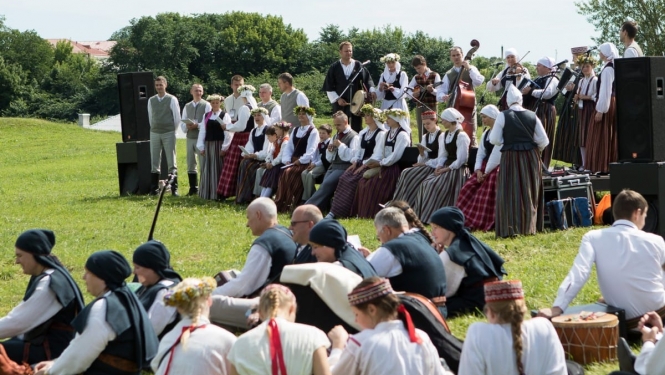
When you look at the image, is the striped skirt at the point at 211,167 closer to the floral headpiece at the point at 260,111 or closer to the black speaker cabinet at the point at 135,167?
the floral headpiece at the point at 260,111

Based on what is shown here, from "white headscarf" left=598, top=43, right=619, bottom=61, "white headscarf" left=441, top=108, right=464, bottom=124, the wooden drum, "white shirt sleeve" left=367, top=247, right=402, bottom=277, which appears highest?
"white headscarf" left=598, top=43, right=619, bottom=61

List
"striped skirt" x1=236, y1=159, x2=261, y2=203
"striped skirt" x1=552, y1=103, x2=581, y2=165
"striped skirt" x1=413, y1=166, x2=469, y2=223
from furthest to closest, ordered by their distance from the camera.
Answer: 1. "striped skirt" x1=236, y1=159, x2=261, y2=203
2. "striped skirt" x1=552, y1=103, x2=581, y2=165
3. "striped skirt" x1=413, y1=166, x2=469, y2=223

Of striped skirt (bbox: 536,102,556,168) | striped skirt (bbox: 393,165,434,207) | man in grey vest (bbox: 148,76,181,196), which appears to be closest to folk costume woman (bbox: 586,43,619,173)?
striped skirt (bbox: 536,102,556,168)

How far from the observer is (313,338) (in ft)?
16.6

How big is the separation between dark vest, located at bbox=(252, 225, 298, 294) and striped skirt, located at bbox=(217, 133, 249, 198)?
8338 millimetres

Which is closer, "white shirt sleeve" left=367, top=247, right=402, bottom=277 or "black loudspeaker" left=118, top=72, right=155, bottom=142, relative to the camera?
"white shirt sleeve" left=367, top=247, right=402, bottom=277

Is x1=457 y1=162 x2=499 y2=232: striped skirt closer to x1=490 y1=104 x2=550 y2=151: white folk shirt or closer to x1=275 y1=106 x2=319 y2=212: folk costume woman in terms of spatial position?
x1=490 y1=104 x2=550 y2=151: white folk shirt

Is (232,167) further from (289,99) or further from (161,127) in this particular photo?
(161,127)

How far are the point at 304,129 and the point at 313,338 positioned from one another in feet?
30.8

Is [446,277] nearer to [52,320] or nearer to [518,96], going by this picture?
[52,320]

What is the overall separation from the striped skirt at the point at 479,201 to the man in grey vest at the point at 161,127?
605cm

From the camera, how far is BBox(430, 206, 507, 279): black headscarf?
24.3 ft

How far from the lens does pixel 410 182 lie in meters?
12.7

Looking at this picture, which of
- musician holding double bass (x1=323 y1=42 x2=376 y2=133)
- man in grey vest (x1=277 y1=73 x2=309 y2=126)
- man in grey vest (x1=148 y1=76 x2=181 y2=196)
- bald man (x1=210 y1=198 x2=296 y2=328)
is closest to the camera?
bald man (x1=210 y1=198 x2=296 y2=328)
